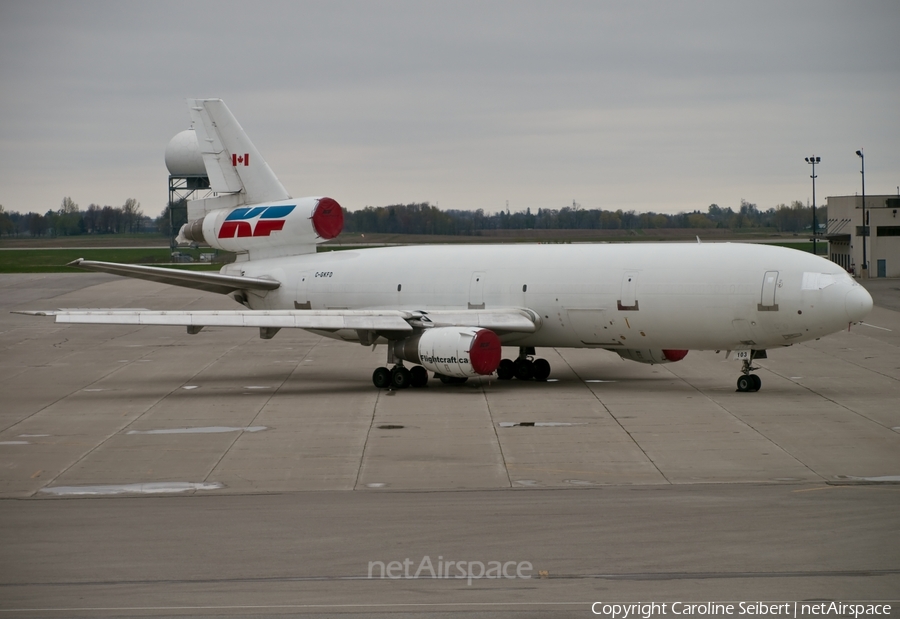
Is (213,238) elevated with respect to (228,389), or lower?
elevated

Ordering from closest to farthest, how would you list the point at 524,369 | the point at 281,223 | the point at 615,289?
the point at 615,289
the point at 524,369
the point at 281,223

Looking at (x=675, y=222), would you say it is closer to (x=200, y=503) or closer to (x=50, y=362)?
(x=50, y=362)

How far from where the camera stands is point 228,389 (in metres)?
31.1

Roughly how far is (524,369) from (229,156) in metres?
12.6

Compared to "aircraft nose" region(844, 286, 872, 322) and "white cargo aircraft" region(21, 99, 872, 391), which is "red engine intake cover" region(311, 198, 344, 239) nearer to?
"white cargo aircraft" region(21, 99, 872, 391)

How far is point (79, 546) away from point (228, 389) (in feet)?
53.4

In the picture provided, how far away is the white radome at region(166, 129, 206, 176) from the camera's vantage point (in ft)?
271

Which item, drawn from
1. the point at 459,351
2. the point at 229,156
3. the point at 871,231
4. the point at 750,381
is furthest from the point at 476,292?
the point at 871,231

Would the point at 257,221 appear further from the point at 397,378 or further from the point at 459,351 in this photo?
the point at 459,351

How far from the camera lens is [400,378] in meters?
30.5

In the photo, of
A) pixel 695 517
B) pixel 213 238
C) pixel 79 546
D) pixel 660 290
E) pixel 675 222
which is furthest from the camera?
pixel 675 222

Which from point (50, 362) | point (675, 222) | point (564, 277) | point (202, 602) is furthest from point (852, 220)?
point (202, 602)

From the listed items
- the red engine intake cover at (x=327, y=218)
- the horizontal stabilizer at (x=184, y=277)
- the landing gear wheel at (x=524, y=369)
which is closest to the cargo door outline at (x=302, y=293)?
the horizontal stabilizer at (x=184, y=277)

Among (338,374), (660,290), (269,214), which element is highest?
(269,214)
